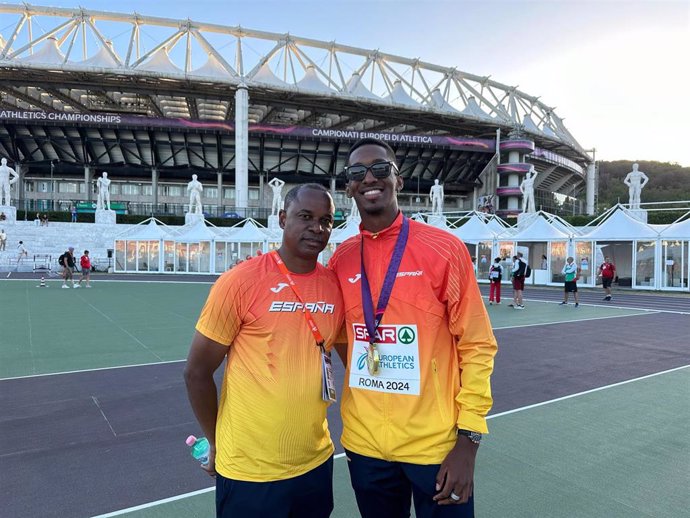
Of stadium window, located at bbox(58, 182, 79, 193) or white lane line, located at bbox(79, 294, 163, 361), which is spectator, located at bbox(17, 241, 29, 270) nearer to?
white lane line, located at bbox(79, 294, 163, 361)

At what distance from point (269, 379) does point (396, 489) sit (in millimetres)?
716

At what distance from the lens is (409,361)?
1.89m

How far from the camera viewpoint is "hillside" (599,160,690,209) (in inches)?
3148

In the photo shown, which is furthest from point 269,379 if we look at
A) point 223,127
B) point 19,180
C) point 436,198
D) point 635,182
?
point 19,180

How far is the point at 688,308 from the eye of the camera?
15109 mm

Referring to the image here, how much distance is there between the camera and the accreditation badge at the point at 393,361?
74.2 inches

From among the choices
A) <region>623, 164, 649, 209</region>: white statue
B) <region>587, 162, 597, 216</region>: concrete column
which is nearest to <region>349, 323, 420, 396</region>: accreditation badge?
<region>623, 164, 649, 209</region>: white statue

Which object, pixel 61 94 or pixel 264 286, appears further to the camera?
pixel 61 94

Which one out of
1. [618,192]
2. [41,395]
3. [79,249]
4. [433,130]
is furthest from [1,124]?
[618,192]

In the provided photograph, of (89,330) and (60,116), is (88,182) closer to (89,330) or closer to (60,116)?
(60,116)

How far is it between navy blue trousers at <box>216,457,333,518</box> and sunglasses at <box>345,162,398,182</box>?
1278mm

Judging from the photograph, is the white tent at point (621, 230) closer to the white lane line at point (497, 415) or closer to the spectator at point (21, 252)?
the white lane line at point (497, 415)

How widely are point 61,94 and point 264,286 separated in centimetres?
6800

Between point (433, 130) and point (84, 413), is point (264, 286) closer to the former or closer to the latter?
point (84, 413)
